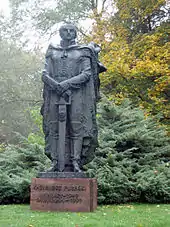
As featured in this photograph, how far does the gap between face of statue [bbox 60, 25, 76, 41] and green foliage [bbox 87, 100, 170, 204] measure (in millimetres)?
3479

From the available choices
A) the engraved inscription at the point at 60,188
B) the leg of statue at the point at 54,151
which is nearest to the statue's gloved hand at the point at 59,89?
the leg of statue at the point at 54,151

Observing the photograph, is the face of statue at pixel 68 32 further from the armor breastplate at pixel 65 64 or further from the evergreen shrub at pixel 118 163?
the evergreen shrub at pixel 118 163

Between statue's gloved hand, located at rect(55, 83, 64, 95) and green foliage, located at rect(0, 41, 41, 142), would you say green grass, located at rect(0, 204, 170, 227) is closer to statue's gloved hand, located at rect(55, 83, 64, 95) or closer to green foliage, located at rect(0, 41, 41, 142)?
statue's gloved hand, located at rect(55, 83, 64, 95)

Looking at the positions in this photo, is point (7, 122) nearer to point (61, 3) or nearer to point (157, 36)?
point (61, 3)

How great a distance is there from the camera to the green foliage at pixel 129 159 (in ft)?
32.4

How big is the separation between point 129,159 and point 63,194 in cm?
413

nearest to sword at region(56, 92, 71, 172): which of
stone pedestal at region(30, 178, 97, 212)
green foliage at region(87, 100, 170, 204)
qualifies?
stone pedestal at region(30, 178, 97, 212)

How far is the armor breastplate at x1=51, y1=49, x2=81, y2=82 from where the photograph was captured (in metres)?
8.09

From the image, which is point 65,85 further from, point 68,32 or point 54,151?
point 54,151

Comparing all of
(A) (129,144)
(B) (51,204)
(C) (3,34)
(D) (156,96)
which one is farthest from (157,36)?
(C) (3,34)

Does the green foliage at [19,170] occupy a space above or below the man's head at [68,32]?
below

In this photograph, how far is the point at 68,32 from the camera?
8.29 metres

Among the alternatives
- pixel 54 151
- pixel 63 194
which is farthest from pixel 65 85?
pixel 63 194

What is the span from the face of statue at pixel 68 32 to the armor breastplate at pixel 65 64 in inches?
12.1
